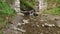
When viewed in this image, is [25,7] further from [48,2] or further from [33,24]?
[33,24]

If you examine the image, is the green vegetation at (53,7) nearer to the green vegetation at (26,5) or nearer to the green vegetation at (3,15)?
the green vegetation at (26,5)

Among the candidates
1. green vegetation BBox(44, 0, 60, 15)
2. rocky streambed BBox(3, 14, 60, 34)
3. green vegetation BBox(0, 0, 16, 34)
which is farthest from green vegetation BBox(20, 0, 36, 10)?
green vegetation BBox(0, 0, 16, 34)

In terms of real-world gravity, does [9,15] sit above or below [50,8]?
above

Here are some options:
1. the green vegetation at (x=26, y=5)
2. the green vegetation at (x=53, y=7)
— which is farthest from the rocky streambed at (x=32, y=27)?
the green vegetation at (x=26, y=5)

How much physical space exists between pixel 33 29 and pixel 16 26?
168cm

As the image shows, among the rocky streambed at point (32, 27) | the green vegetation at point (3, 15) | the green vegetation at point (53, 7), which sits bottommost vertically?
the green vegetation at point (53, 7)

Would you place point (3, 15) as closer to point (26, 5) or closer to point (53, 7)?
point (26, 5)

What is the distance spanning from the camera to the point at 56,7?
32250 millimetres

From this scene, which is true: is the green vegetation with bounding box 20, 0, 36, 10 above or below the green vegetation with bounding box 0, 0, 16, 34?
below

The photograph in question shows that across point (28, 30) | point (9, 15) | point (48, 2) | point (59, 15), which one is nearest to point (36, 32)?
point (28, 30)

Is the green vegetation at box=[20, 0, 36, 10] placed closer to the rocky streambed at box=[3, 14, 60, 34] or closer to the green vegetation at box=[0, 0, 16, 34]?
the rocky streambed at box=[3, 14, 60, 34]

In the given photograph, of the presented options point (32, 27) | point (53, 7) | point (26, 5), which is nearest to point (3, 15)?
point (32, 27)

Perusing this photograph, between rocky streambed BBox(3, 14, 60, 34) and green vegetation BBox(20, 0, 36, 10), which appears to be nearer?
rocky streambed BBox(3, 14, 60, 34)

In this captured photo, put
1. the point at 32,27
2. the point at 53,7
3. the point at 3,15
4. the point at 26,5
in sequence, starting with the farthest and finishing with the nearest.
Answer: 1. the point at 53,7
2. the point at 26,5
3. the point at 32,27
4. the point at 3,15
